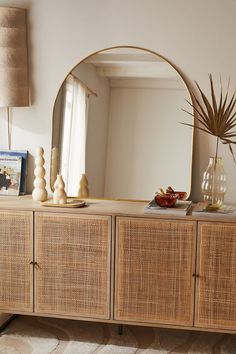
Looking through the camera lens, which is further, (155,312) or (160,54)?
(160,54)

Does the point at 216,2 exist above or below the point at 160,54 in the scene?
above

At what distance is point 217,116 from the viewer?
2719mm

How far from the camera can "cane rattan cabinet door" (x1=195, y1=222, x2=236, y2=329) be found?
2.52 meters

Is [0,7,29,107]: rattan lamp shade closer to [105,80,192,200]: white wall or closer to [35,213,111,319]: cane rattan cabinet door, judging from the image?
[105,80,192,200]: white wall

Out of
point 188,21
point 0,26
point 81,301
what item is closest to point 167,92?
point 188,21

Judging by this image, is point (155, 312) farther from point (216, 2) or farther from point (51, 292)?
point (216, 2)

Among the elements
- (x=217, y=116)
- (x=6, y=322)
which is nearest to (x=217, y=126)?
(x=217, y=116)

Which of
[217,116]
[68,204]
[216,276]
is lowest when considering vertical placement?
[216,276]

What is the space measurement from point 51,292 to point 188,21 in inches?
63.3

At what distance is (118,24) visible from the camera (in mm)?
2945

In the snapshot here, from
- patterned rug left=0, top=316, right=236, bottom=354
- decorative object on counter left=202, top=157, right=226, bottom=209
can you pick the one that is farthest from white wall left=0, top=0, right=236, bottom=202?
patterned rug left=0, top=316, right=236, bottom=354

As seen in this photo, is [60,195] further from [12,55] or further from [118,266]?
[12,55]

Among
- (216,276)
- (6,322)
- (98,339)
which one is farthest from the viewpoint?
(6,322)

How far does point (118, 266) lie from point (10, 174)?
89 cm
